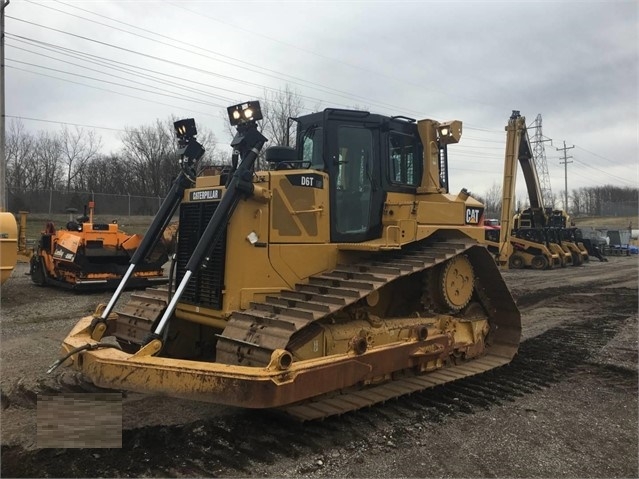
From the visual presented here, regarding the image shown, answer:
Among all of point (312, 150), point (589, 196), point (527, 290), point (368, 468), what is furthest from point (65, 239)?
point (589, 196)

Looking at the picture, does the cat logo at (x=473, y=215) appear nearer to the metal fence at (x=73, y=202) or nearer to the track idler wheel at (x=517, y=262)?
the track idler wheel at (x=517, y=262)

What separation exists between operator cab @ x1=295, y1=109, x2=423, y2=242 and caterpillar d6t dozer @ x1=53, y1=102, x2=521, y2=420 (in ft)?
0.06

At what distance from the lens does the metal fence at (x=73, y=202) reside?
97.9 ft

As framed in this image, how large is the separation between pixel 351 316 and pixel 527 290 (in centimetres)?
A: 1153

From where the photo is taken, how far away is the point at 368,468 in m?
3.98

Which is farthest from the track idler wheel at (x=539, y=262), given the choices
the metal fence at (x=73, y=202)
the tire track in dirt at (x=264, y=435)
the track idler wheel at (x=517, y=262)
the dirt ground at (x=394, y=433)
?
the metal fence at (x=73, y=202)

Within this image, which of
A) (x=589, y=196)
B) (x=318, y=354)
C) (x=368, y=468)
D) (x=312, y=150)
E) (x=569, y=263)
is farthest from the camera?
(x=589, y=196)

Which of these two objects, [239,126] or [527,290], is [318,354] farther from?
[527,290]

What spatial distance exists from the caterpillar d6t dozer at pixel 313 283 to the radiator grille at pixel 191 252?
0.02 m

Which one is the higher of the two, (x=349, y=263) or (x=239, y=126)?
(x=239, y=126)

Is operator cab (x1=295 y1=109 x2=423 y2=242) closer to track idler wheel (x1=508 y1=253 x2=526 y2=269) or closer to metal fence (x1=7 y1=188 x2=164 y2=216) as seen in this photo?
track idler wheel (x1=508 y1=253 x2=526 y2=269)

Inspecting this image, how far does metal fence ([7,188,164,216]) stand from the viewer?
29.8m

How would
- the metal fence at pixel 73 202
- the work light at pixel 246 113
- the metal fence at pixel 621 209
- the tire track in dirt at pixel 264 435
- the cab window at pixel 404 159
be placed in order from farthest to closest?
the metal fence at pixel 621 209
the metal fence at pixel 73 202
the cab window at pixel 404 159
the work light at pixel 246 113
the tire track in dirt at pixel 264 435

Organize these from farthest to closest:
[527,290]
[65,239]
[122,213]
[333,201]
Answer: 1. [122,213]
2. [527,290]
3. [65,239]
4. [333,201]
